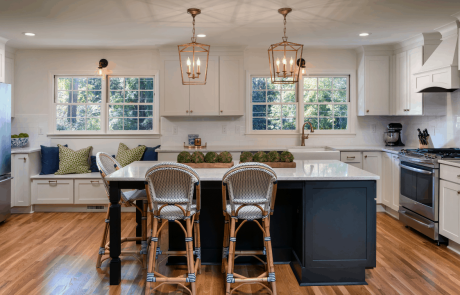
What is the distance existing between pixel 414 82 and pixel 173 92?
11.2 ft

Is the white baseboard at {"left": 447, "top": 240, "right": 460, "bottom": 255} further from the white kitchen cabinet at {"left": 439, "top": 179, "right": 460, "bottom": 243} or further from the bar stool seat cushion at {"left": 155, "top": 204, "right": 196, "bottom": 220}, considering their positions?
the bar stool seat cushion at {"left": 155, "top": 204, "right": 196, "bottom": 220}

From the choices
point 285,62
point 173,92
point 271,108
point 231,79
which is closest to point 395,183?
point 271,108

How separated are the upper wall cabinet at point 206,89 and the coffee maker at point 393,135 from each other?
7.61 ft

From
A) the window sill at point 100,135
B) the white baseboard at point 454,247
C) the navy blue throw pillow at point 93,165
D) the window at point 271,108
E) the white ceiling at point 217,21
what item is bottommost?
the white baseboard at point 454,247

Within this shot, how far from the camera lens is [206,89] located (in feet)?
17.8

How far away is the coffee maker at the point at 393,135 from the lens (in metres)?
5.46

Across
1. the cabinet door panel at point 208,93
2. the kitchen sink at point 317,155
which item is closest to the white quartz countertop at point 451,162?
the kitchen sink at point 317,155

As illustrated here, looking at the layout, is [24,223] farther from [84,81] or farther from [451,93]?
[451,93]

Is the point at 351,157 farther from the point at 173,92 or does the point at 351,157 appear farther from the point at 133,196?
the point at 133,196

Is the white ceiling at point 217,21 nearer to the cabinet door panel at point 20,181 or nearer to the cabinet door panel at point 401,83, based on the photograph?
the cabinet door panel at point 401,83

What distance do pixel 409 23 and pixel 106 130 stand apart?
4595 mm

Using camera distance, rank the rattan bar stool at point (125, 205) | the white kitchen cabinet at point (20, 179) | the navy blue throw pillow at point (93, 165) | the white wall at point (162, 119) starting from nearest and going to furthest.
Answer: the rattan bar stool at point (125, 205)
the white kitchen cabinet at point (20, 179)
the navy blue throw pillow at point (93, 165)
the white wall at point (162, 119)

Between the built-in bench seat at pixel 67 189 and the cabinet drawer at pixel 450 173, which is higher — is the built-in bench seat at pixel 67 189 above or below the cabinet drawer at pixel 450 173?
below

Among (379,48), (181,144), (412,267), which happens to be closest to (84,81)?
(181,144)
